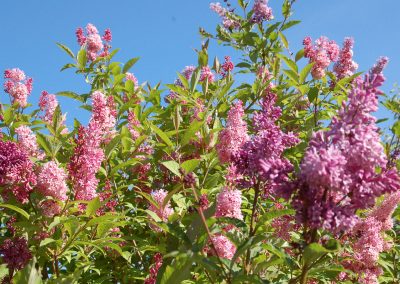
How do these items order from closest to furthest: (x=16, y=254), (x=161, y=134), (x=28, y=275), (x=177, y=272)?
(x=28, y=275) < (x=177, y=272) < (x=16, y=254) < (x=161, y=134)

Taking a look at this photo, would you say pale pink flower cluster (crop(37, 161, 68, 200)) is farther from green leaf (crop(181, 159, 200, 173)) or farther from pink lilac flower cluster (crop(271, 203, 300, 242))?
pink lilac flower cluster (crop(271, 203, 300, 242))

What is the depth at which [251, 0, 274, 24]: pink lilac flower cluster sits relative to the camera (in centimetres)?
576

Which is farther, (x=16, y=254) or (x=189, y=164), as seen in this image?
(x=189, y=164)

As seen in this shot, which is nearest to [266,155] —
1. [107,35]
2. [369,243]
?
[369,243]

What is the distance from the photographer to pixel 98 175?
3.85 m

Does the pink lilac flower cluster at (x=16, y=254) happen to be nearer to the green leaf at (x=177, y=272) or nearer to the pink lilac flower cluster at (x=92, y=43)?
the green leaf at (x=177, y=272)

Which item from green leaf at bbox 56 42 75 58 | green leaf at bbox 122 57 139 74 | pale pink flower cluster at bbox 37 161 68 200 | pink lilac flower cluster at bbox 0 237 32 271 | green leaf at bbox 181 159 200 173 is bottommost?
pink lilac flower cluster at bbox 0 237 32 271

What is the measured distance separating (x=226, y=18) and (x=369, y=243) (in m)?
4.60

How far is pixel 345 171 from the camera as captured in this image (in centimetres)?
162

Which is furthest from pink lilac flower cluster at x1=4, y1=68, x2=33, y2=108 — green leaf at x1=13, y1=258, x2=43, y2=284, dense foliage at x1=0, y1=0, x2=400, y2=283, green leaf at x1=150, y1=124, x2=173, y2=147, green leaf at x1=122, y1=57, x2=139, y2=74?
green leaf at x1=13, y1=258, x2=43, y2=284

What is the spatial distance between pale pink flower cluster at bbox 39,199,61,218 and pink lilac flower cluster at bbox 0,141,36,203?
4.9 inches

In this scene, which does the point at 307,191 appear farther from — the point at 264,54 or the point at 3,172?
the point at 264,54

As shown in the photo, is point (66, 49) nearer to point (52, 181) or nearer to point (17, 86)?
point (17, 86)

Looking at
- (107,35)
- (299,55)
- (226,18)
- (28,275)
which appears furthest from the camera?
(226,18)
